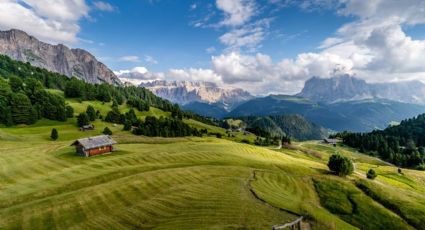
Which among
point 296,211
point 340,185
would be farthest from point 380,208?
point 296,211

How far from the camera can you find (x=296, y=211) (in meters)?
44.7

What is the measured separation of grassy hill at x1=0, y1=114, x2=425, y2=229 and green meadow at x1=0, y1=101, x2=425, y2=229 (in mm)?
139

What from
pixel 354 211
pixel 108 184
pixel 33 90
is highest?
pixel 33 90

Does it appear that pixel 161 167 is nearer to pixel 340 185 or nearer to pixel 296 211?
pixel 296 211

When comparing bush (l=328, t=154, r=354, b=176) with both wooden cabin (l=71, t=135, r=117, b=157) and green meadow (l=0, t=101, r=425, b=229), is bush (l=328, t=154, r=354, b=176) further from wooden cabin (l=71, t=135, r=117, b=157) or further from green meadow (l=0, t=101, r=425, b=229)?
wooden cabin (l=71, t=135, r=117, b=157)

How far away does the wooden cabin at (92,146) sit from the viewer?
7406 cm

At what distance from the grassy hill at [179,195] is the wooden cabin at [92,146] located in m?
2.76

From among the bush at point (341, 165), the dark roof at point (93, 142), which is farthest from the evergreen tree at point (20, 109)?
the bush at point (341, 165)

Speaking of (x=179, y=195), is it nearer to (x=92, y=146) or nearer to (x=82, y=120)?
(x=92, y=146)

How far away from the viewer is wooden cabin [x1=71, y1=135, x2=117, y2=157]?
243 feet

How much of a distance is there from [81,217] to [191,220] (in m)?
14.0

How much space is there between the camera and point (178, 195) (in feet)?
151

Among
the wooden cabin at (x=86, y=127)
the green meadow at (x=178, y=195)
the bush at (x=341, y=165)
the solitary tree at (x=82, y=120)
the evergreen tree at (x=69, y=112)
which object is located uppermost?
the evergreen tree at (x=69, y=112)

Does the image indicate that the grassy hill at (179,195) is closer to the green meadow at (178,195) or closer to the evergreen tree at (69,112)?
the green meadow at (178,195)
